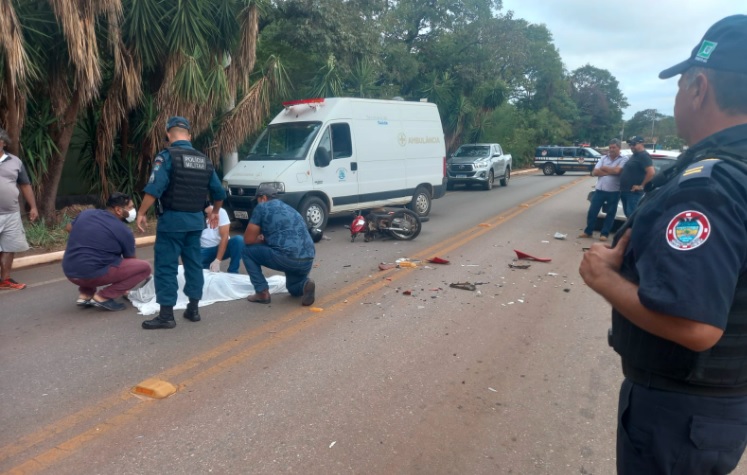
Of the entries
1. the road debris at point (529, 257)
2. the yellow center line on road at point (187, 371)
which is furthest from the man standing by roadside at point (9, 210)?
the road debris at point (529, 257)

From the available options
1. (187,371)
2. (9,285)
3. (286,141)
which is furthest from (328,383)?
(286,141)

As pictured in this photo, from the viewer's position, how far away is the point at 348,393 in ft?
13.8

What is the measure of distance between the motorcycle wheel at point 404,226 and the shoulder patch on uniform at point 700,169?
29.4 ft

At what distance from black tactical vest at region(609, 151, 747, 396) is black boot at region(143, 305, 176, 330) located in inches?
185

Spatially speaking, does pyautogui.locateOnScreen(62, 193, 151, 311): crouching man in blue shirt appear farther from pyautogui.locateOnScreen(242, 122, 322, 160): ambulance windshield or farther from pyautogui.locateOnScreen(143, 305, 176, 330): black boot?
pyautogui.locateOnScreen(242, 122, 322, 160): ambulance windshield

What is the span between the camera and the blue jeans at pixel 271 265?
650cm

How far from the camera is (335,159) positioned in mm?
11531

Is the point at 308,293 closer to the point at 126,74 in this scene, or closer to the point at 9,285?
the point at 9,285

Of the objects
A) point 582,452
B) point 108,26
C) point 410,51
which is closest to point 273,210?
point 582,452

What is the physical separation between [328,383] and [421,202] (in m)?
9.81

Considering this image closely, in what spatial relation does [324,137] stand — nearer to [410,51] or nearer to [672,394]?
[672,394]

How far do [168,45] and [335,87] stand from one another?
20.2 feet

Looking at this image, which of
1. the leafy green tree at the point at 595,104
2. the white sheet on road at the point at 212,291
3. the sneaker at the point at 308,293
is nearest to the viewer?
the white sheet on road at the point at 212,291

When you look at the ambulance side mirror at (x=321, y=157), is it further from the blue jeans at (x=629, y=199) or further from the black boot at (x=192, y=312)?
the black boot at (x=192, y=312)
